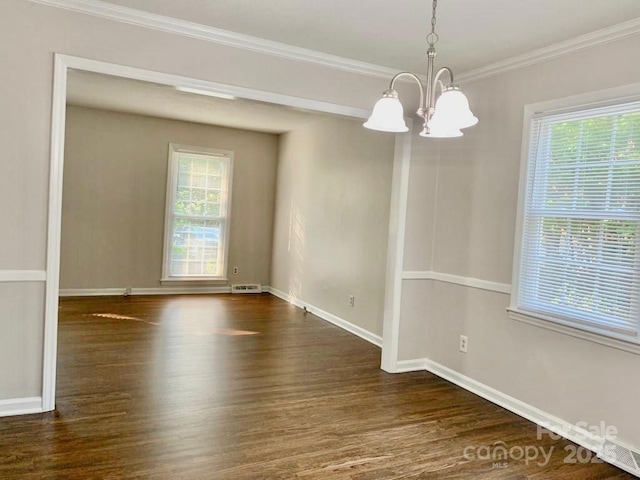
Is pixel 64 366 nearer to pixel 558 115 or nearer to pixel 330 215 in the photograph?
pixel 330 215

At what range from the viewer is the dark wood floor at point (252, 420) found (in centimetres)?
242

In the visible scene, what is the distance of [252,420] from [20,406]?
1396 millimetres

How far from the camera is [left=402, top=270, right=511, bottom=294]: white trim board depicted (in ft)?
11.3

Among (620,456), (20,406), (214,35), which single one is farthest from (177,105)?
(620,456)

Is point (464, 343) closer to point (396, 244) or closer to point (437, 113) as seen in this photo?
point (396, 244)

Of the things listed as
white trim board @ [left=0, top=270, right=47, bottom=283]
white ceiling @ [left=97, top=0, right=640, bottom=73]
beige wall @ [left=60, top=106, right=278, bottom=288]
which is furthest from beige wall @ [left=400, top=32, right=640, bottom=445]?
beige wall @ [left=60, top=106, right=278, bottom=288]

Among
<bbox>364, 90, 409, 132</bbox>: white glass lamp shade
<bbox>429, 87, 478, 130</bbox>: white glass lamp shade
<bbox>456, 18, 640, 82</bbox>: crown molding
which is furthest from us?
<bbox>456, 18, 640, 82</bbox>: crown molding

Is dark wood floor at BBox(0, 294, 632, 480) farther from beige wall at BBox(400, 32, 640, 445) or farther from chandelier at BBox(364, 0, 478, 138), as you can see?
chandelier at BBox(364, 0, 478, 138)

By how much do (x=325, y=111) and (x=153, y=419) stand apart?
8.02 feet

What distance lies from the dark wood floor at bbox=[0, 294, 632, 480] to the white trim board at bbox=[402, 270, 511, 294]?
0.82 m

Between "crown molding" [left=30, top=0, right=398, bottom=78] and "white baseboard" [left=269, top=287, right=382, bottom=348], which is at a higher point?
"crown molding" [left=30, top=0, right=398, bottom=78]

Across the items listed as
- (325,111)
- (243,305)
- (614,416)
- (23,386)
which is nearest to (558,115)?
(325,111)

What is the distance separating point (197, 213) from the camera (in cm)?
731

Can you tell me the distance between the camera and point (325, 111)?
11.9 feet
